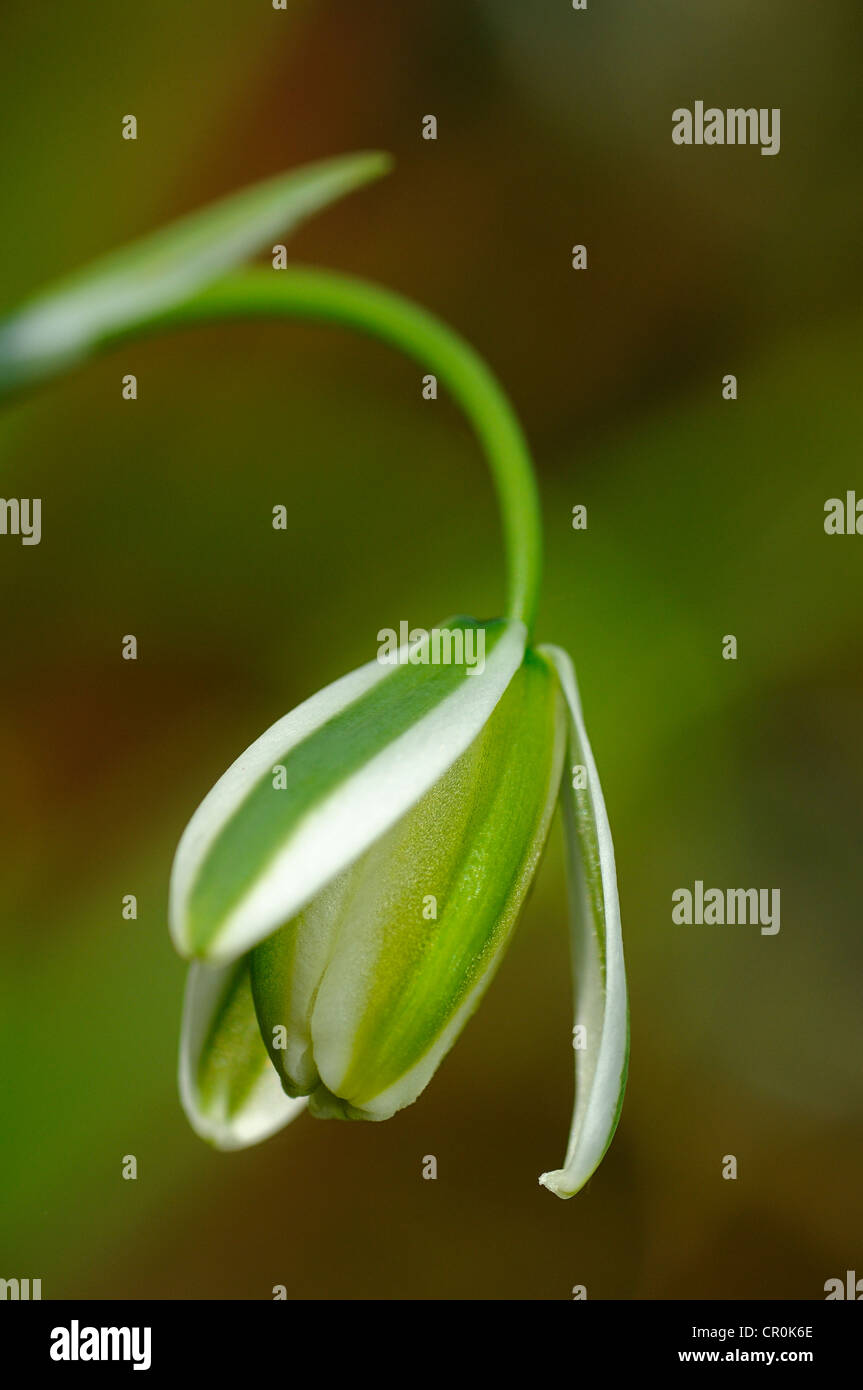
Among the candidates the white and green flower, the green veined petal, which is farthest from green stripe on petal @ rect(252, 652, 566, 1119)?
the green veined petal

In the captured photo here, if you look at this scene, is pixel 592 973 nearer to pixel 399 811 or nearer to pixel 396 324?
pixel 399 811

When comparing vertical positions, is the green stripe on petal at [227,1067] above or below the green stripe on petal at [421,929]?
below

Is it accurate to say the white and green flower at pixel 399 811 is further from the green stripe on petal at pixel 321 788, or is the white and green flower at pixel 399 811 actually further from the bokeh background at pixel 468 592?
the bokeh background at pixel 468 592

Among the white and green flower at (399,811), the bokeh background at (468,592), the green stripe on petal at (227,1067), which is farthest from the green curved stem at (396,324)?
the bokeh background at (468,592)

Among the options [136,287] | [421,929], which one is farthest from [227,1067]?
[136,287]

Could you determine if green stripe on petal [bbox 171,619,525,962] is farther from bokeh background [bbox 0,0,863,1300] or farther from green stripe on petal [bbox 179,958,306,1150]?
bokeh background [bbox 0,0,863,1300]
